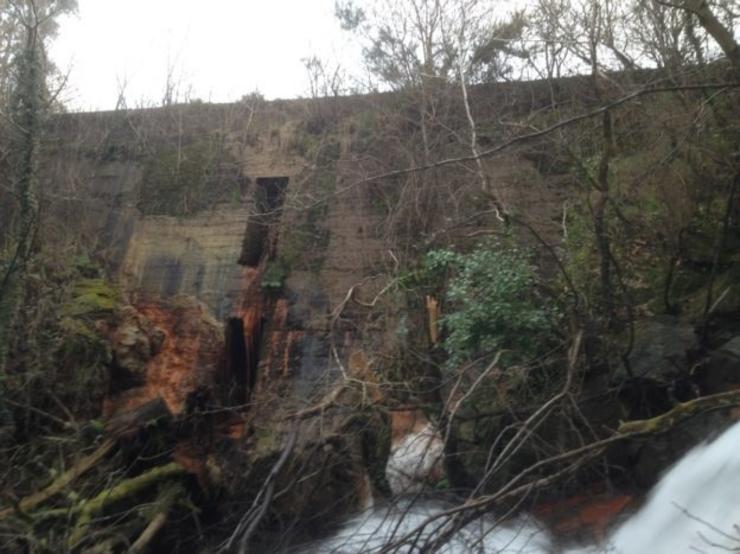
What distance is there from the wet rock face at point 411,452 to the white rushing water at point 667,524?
87 centimetres

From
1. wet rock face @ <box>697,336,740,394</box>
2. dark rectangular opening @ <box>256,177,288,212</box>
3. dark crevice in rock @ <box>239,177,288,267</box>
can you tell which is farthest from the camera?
dark rectangular opening @ <box>256,177,288,212</box>

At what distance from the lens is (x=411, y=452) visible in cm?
938

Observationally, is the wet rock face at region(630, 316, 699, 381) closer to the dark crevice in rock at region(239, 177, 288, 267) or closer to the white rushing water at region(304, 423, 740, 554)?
the white rushing water at region(304, 423, 740, 554)

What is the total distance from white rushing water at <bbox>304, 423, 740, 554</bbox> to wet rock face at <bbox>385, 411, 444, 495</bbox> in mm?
870

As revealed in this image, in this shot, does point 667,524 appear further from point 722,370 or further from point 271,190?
point 271,190

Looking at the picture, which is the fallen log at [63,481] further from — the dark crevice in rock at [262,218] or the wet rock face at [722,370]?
the wet rock face at [722,370]

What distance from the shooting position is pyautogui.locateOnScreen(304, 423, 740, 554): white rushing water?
5961mm

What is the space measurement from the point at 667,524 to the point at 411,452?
11.4ft

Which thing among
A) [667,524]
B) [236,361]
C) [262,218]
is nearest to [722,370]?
[667,524]

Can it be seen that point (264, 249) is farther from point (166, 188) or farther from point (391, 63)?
point (391, 63)

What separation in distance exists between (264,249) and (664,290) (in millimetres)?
6683

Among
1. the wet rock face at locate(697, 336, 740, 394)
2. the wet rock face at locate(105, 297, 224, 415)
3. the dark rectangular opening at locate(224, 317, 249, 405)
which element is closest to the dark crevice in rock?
the dark rectangular opening at locate(224, 317, 249, 405)

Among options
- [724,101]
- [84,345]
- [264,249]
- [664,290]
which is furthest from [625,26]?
[84,345]

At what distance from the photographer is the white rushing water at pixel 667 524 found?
235 inches
